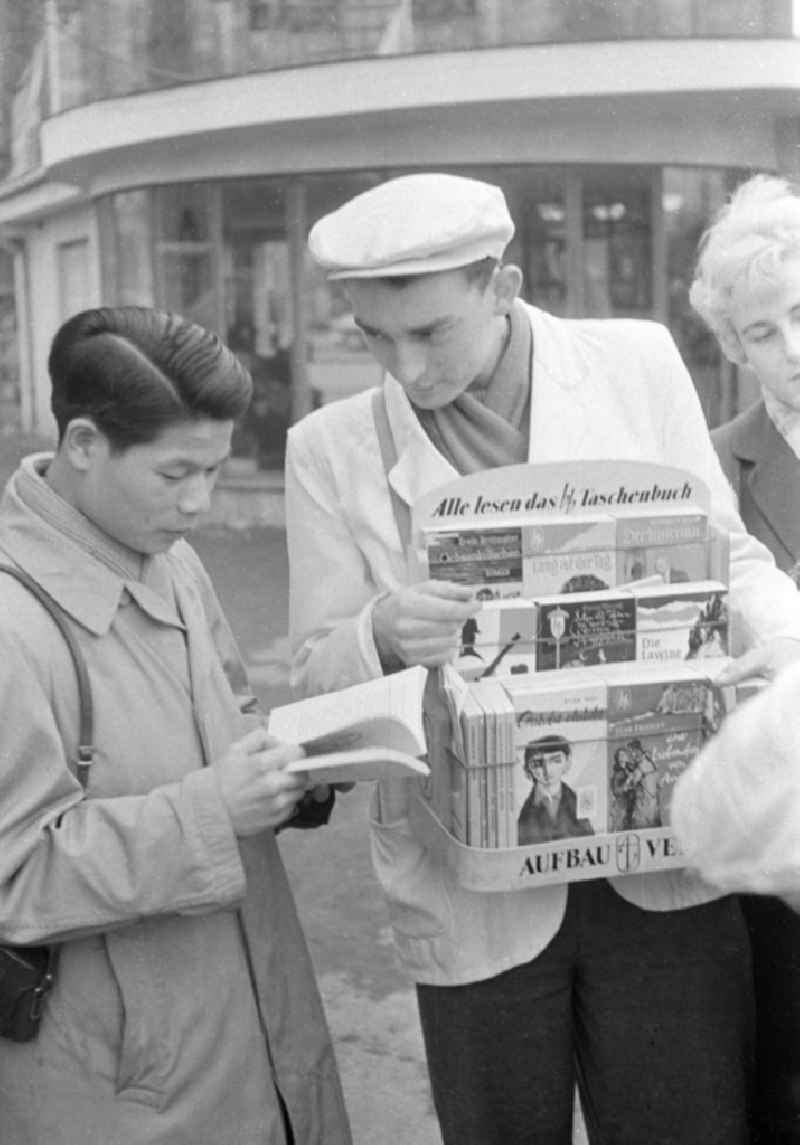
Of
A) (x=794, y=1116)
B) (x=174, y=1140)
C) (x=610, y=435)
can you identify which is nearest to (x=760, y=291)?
(x=610, y=435)

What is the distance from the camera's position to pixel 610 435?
179cm

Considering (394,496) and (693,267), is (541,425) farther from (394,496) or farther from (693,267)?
(693,267)

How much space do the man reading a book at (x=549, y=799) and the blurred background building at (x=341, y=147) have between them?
26.5ft

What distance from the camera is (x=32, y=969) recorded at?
→ 1553 mm

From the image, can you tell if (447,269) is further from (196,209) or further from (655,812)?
(196,209)

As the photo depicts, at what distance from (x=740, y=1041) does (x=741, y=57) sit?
9.06 metres

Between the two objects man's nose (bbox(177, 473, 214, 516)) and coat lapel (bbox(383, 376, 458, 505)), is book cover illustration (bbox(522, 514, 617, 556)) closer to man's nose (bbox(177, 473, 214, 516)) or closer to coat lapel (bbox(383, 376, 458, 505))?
coat lapel (bbox(383, 376, 458, 505))

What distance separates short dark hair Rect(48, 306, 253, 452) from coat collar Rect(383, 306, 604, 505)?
267mm

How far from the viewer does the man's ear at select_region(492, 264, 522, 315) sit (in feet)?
5.76

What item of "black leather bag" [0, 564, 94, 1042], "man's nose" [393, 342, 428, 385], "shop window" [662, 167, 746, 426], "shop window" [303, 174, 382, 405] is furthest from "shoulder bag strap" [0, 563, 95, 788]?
"shop window" [662, 167, 746, 426]

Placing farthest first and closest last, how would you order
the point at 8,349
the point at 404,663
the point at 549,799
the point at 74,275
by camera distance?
the point at 74,275, the point at 8,349, the point at 404,663, the point at 549,799

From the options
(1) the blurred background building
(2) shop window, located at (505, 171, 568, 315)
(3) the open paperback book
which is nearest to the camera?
(3) the open paperback book

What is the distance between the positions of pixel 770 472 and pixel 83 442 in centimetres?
109

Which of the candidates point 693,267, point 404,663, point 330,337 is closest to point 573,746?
point 404,663
